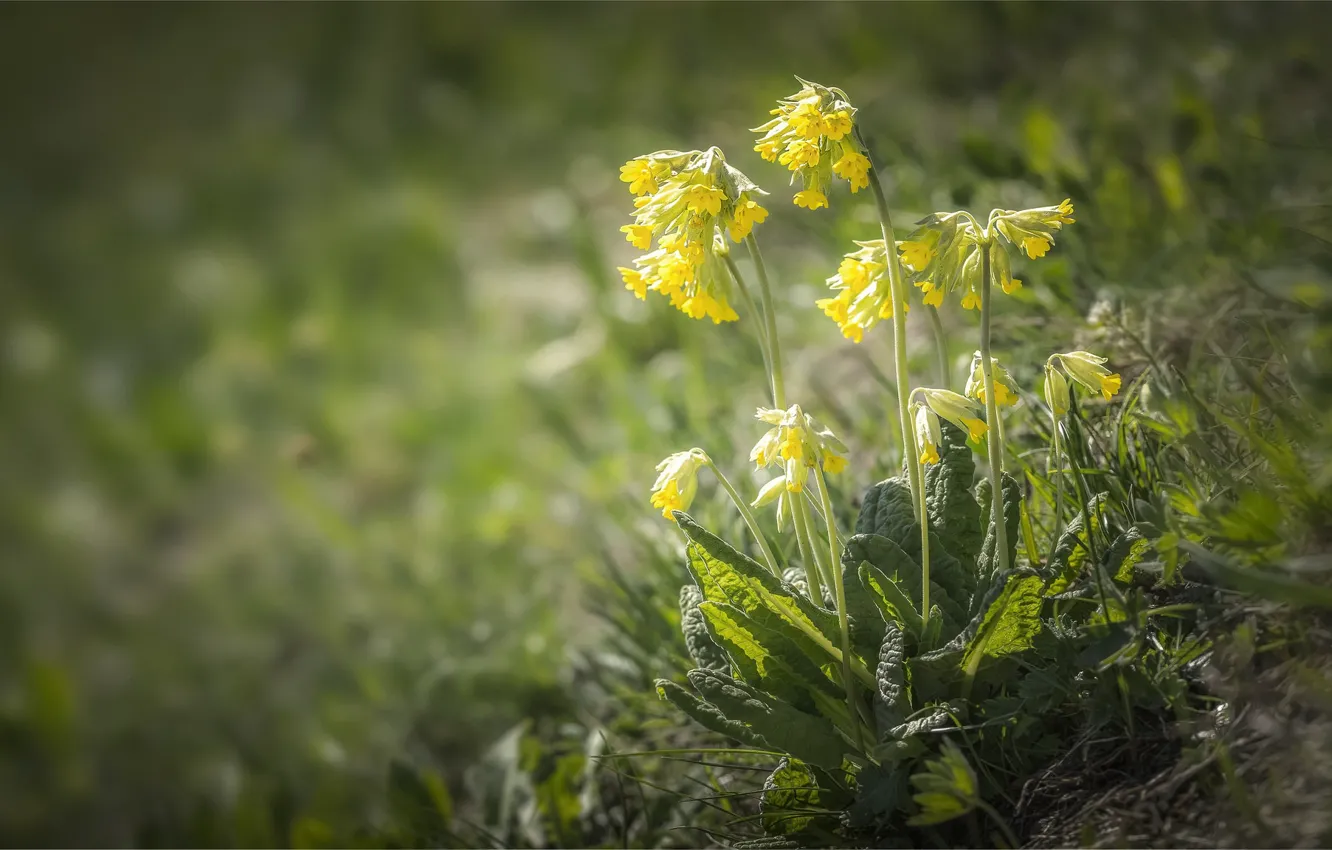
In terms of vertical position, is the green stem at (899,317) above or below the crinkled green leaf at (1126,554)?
above

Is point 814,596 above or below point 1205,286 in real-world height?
below

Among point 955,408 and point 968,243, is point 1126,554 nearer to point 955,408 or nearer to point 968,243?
point 955,408

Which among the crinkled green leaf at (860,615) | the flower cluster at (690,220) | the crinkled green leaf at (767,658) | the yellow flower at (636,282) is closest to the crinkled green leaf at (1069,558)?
the crinkled green leaf at (860,615)

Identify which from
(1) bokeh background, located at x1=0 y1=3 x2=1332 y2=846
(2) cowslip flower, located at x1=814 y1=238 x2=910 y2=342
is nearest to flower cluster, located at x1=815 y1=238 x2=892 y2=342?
(2) cowslip flower, located at x1=814 y1=238 x2=910 y2=342

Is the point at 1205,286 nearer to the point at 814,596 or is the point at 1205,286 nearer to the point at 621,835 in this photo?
the point at 814,596

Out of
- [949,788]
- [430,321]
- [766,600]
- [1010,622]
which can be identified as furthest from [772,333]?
[430,321]

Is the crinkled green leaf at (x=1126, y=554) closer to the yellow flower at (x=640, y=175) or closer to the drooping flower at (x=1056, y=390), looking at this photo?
the drooping flower at (x=1056, y=390)

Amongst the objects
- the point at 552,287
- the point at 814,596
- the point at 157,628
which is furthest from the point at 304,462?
the point at 814,596

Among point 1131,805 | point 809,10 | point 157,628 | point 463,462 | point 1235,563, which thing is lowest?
point 1131,805
